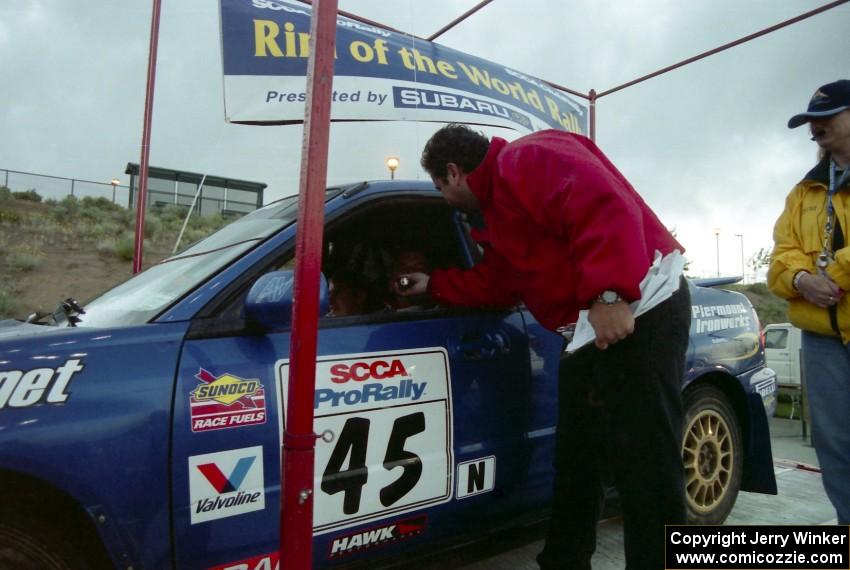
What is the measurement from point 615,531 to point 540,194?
2.16 m

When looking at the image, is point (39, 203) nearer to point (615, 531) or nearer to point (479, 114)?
point (479, 114)

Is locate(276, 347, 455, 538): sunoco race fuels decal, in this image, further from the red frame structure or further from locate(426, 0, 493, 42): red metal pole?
locate(426, 0, 493, 42): red metal pole

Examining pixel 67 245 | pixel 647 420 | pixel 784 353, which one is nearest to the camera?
pixel 647 420

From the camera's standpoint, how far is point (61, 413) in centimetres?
142

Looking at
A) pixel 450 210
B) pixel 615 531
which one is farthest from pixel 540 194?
pixel 615 531

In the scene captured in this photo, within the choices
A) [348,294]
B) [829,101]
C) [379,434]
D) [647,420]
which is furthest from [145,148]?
[829,101]

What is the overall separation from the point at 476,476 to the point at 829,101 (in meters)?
1.95

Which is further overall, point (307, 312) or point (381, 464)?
point (381, 464)

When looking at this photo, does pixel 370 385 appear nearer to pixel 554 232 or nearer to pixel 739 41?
pixel 554 232

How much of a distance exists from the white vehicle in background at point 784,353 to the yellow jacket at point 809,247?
9252 mm

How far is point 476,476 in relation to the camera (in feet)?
6.98

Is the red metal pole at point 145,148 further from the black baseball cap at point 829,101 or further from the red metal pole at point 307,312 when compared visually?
the black baseball cap at point 829,101

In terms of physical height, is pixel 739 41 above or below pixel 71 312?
above

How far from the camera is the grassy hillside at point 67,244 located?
1320 centimetres
